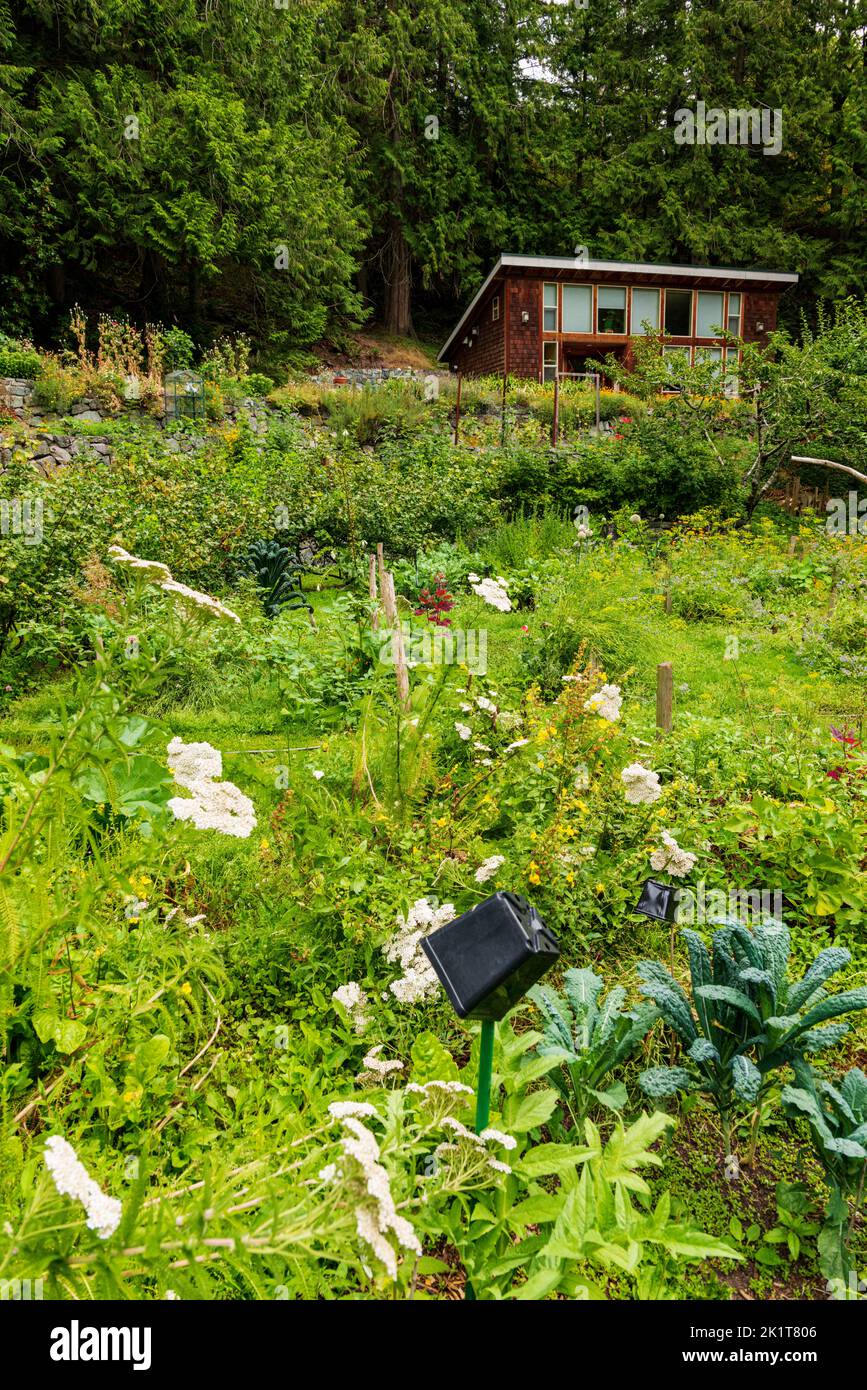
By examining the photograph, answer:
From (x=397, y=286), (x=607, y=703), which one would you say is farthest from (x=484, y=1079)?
(x=397, y=286)

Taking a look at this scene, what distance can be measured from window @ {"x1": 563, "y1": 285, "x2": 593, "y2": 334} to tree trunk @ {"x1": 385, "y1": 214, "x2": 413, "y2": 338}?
7.62m

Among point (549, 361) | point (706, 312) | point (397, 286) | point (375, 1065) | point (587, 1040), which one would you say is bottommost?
point (587, 1040)

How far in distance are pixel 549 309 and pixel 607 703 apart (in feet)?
69.1

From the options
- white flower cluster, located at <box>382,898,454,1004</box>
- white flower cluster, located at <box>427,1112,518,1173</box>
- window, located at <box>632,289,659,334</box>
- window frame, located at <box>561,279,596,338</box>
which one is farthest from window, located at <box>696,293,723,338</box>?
white flower cluster, located at <box>427,1112,518,1173</box>

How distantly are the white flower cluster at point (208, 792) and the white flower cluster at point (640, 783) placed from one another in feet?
3.92

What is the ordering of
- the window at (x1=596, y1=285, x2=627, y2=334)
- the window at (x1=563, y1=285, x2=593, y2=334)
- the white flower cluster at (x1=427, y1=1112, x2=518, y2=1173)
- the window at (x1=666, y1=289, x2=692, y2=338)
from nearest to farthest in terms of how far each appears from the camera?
1. the white flower cluster at (x1=427, y1=1112, x2=518, y2=1173)
2. the window at (x1=563, y1=285, x2=593, y2=334)
3. the window at (x1=596, y1=285, x2=627, y2=334)
4. the window at (x1=666, y1=289, x2=692, y2=338)

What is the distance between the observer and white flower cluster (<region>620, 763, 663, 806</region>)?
2.62 m

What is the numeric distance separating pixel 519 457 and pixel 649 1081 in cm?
1090

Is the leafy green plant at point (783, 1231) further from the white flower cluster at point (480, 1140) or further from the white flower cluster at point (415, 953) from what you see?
the white flower cluster at point (415, 953)

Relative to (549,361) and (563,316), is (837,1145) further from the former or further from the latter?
(563,316)

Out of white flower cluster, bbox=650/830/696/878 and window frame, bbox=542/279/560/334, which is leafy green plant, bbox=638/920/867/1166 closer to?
white flower cluster, bbox=650/830/696/878

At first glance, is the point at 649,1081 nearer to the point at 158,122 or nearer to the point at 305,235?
the point at 158,122

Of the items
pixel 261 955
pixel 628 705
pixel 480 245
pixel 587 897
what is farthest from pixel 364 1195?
pixel 480 245

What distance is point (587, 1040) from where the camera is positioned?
87.4 inches
